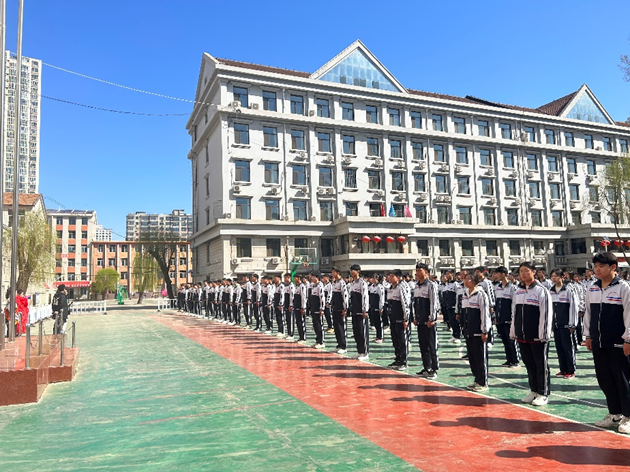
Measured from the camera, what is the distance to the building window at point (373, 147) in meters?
38.5

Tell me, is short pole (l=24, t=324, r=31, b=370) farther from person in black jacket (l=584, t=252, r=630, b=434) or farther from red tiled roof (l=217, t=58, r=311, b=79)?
red tiled roof (l=217, t=58, r=311, b=79)

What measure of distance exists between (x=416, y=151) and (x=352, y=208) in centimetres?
793

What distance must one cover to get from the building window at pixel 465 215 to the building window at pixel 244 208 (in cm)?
1848

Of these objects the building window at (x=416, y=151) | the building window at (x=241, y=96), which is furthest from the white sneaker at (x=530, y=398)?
the building window at (x=416, y=151)

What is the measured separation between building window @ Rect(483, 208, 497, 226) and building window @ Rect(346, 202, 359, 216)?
1250 centimetres

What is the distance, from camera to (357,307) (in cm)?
1110

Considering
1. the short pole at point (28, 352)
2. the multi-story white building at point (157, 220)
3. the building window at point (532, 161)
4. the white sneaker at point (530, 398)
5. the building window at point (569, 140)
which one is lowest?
the white sneaker at point (530, 398)

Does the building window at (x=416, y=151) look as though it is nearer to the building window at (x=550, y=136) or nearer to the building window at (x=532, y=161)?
the building window at (x=532, y=161)

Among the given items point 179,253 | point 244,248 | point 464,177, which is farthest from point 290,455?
point 179,253

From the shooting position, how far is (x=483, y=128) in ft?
142

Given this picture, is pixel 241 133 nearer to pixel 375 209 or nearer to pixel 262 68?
pixel 262 68

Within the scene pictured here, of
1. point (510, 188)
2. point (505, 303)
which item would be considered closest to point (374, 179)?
point (510, 188)

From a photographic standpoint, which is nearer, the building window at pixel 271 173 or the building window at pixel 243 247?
the building window at pixel 243 247

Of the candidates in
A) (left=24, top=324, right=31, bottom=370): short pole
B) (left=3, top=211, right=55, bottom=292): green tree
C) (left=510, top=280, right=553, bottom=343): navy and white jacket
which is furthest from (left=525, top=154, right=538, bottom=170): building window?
(left=24, top=324, right=31, bottom=370): short pole
